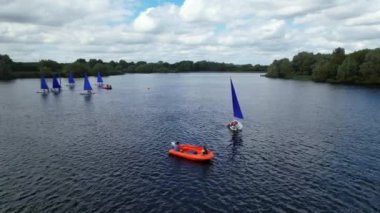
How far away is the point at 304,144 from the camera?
53781 millimetres

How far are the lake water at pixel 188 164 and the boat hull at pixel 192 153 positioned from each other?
3.52 ft

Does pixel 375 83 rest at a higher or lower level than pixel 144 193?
higher

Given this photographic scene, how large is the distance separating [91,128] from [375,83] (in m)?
166

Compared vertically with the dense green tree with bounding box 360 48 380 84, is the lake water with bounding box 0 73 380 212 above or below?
below

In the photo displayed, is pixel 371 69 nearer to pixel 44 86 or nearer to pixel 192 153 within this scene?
pixel 192 153

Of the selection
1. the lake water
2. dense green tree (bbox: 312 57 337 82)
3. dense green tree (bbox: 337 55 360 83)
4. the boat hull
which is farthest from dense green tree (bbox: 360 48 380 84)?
the boat hull

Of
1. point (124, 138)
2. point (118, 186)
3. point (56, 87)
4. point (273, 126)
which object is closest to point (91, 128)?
point (124, 138)

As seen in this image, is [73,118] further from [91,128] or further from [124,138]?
[124,138]

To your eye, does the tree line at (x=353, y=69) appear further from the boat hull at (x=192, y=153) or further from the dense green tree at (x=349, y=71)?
A: the boat hull at (x=192, y=153)

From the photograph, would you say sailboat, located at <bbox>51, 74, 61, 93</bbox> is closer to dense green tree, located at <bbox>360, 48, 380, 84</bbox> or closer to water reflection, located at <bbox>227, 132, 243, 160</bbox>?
water reflection, located at <bbox>227, 132, 243, 160</bbox>

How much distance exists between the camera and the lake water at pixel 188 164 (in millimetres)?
32656

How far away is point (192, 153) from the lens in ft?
157

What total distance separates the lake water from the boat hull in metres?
1.07

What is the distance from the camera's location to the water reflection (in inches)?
1920
